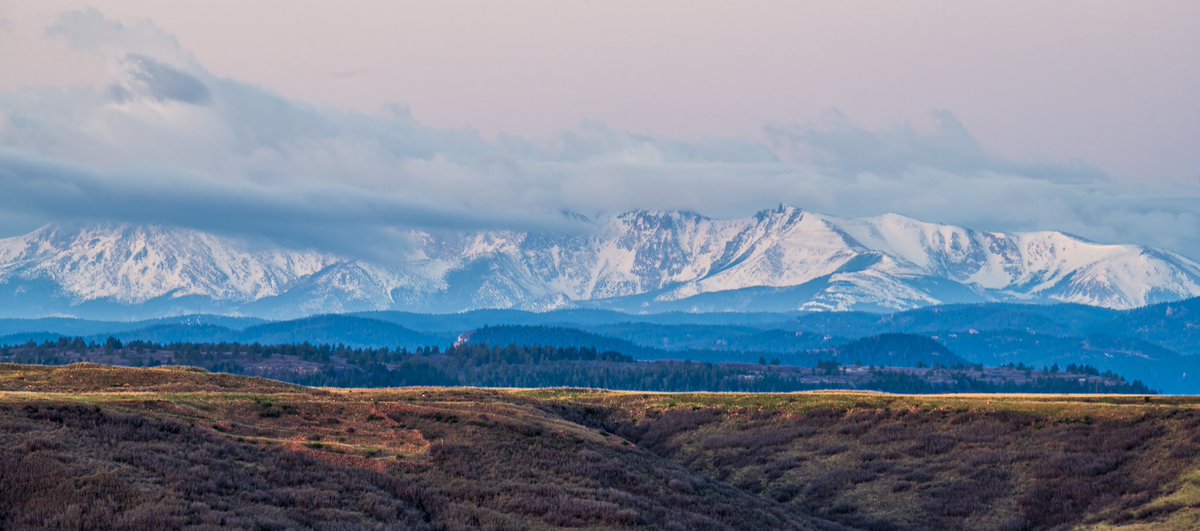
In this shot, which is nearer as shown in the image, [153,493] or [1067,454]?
[153,493]

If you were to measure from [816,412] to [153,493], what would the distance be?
198ft

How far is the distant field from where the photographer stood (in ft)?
159

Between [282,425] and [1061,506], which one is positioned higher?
[282,425]

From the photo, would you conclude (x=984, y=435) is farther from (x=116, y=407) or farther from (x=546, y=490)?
(x=116, y=407)

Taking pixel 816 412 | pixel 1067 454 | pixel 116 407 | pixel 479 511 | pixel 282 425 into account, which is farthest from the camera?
pixel 816 412

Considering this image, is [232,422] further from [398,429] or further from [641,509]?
[641,509]

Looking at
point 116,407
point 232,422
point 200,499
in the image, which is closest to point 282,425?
point 232,422

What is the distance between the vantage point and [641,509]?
5772cm

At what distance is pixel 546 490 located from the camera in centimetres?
5825

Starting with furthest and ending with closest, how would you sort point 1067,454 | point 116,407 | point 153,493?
point 1067,454 → point 116,407 → point 153,493

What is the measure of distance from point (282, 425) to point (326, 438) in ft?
15.3

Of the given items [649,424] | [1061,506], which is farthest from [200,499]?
[649,424]

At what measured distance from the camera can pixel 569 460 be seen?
66625 millimetres

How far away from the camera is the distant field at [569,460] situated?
48.3 metres
